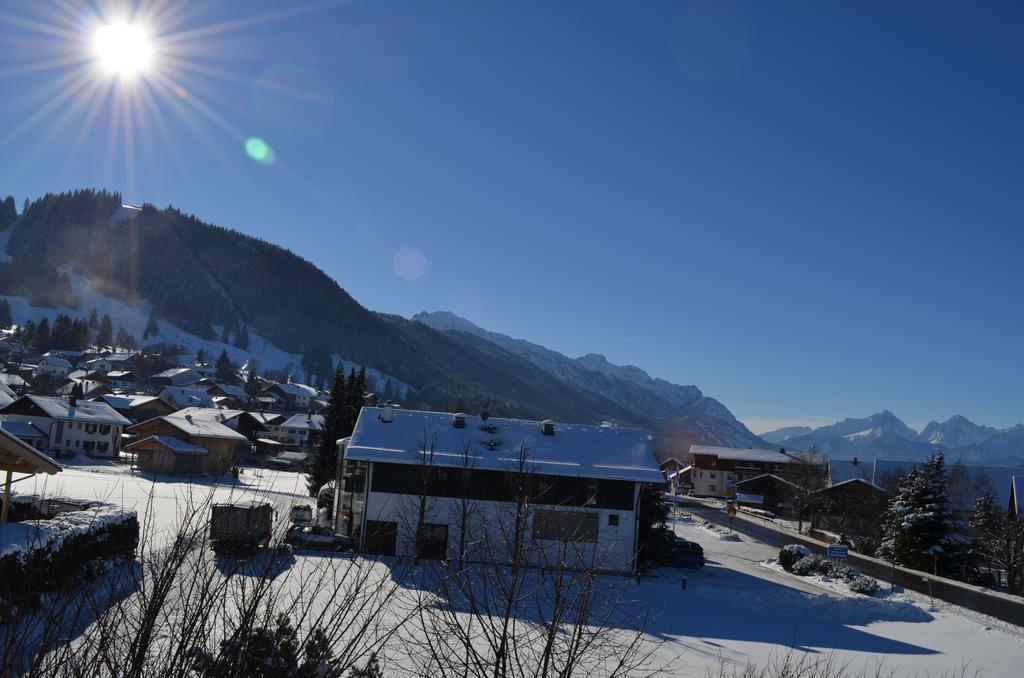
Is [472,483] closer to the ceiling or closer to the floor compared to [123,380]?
closer to the floor

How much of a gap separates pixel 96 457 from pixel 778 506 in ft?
249

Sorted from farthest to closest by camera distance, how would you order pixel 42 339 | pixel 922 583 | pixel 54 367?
pixel 42 339 → pixel 54 367 → pixel 922 583

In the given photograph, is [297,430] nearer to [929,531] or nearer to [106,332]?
[929,531]

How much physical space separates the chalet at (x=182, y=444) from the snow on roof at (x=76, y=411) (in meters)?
2.83

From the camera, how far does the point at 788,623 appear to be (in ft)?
77.9

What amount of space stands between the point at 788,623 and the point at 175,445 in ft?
179

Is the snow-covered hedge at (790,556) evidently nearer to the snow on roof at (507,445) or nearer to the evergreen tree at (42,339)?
the snow on roof at (507,445)

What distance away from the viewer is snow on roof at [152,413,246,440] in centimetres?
6288

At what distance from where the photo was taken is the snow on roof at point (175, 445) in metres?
58.4

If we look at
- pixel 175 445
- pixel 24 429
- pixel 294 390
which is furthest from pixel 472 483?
pixel 294 390

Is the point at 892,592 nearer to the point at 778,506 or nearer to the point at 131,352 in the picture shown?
the point at 778,506

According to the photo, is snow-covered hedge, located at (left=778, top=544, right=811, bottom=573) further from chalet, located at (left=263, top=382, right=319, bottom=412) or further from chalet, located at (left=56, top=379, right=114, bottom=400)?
chalet, located at (left=263, top=382, right=319, bottom=412)

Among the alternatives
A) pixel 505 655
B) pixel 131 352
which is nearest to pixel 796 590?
pixel 505 655

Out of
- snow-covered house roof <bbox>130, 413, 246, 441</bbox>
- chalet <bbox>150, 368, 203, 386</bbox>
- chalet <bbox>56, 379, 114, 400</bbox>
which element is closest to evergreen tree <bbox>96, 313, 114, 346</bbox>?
chalet <bbox>150, 368, 203, 386</bbox>
